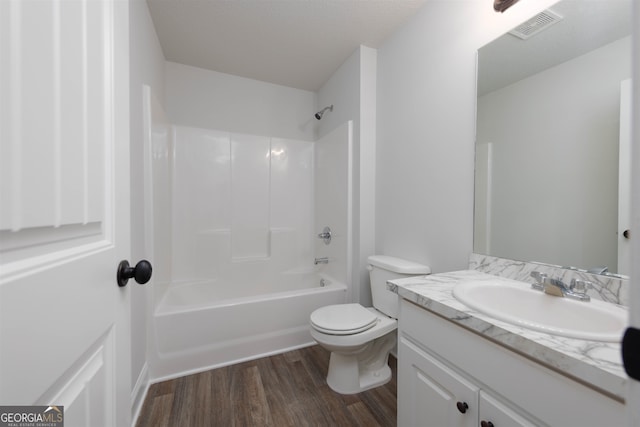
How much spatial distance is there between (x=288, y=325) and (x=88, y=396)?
1582 mm

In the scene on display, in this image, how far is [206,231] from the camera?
2385 mm

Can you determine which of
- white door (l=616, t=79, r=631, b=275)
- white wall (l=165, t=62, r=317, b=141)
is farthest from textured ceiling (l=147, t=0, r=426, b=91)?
white door (l=616, t=79, r=631, b=275)

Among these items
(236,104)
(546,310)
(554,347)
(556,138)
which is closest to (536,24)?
(556,138)

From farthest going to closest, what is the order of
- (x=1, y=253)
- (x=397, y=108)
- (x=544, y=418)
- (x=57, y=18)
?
(x=397, y=108) → (x=544, y=418) → (x=57, y=18) → (x=1, y=253)

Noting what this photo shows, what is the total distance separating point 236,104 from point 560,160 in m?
2.55

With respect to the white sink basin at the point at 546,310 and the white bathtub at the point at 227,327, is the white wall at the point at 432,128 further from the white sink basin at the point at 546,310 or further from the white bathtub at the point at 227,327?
the white bathtub at the point at 227,327

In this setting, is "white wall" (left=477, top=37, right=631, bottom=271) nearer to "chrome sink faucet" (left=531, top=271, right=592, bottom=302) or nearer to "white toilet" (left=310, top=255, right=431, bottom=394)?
"chrome sink faucet" (left=531, top=271, right=592, bottom=302)

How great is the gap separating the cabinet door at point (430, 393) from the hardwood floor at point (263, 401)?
1.30 ft

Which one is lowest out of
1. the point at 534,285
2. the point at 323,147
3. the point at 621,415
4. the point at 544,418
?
the point at 544,418

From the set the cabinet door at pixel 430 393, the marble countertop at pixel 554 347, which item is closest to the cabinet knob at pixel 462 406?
the cabinet door at pixel 430 393

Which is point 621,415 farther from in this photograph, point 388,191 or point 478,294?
point 388,191

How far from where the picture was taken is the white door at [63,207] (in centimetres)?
30

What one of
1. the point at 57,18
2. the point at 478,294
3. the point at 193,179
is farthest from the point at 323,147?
the point at 57,18

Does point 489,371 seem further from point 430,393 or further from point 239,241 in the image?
point 239,241
